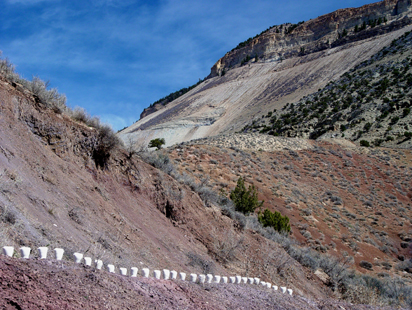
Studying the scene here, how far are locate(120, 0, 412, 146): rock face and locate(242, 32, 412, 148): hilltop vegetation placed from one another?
727 cm

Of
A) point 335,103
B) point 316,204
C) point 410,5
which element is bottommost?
point 316,204

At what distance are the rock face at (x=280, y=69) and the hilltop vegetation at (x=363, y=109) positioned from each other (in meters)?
7.27

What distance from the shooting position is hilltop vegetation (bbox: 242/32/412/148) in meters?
40.8

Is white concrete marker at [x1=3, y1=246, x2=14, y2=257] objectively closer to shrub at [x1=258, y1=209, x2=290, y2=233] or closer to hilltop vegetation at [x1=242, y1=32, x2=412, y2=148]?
shrub at [x1=258, y1=209, x2=290, y2=233]

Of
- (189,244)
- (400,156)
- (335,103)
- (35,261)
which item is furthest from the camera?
(335,103)

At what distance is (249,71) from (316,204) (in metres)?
77.3

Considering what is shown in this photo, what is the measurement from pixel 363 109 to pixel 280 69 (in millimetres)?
45357

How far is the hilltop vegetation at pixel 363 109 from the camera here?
4081 centimetres

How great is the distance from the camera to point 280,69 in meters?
87.8

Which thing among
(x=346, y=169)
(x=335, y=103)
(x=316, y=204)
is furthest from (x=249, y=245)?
(x=335, y=103)

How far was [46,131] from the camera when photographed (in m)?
8.09

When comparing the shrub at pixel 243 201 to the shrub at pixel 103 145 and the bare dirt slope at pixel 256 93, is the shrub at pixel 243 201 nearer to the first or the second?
the shrub at pixel 103 145

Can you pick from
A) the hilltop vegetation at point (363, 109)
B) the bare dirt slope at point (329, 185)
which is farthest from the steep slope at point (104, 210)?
the hilltop vegetation at point (363, 109)

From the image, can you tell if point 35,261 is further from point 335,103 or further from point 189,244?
point 335,103
